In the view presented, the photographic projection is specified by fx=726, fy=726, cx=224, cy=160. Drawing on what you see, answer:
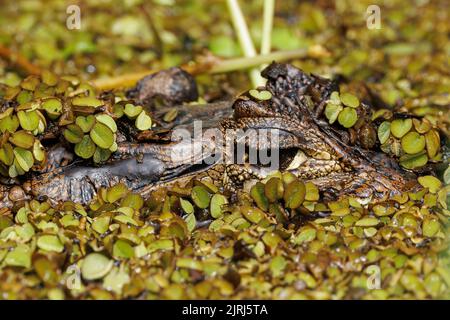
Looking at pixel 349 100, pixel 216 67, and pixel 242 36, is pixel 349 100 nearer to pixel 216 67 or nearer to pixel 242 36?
pixel 216 67

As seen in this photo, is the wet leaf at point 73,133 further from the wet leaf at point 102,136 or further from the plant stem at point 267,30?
the plant stem at point 267,30

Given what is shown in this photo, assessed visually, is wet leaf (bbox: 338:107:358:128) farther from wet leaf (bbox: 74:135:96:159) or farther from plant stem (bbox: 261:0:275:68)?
plant stem (bbox: 261:0:275:68)

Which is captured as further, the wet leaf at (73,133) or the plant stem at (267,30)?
the plant stem at (267,30)

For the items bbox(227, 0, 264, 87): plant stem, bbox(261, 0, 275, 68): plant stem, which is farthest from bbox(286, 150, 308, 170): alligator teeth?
bbox(261, 0, 275, 68): plant stem

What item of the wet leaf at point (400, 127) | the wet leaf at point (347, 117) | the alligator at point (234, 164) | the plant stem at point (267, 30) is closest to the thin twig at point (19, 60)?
the plant stem at point (267, 30)

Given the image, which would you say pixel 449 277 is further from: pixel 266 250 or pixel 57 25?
pixel 57 25

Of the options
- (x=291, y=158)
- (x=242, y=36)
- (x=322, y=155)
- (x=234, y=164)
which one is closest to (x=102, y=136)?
(x=234, y=164)

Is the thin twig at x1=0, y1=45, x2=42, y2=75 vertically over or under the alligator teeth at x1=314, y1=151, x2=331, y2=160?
over
